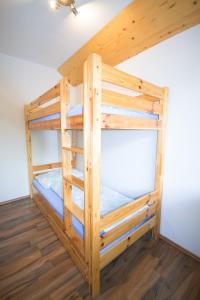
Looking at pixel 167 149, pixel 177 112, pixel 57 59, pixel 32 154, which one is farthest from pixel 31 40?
pixel 167 149

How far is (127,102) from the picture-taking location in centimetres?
124

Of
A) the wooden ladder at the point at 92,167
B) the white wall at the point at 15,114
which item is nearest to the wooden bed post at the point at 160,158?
the wooden ladder at the point at 92,167

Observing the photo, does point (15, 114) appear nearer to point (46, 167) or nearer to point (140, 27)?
point (46, 167)

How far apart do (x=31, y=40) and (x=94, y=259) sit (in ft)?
9.70

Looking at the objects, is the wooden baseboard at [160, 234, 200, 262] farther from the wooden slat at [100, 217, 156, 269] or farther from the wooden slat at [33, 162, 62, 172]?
the wooden slat at [33, 162, 62, 172]

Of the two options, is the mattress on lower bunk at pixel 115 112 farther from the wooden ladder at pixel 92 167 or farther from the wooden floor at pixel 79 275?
the wooden floor at pixel 79 275

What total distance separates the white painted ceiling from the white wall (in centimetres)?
30

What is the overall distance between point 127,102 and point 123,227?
3.83ft

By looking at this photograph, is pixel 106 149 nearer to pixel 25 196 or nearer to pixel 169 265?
pixel 169 265

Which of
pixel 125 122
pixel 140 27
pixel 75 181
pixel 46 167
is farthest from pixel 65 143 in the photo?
pixel 46 167

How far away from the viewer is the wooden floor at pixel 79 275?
1.23 metres

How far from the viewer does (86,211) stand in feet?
3.79

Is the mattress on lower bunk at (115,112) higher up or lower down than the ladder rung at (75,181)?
higher up

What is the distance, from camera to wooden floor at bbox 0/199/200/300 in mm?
1229
